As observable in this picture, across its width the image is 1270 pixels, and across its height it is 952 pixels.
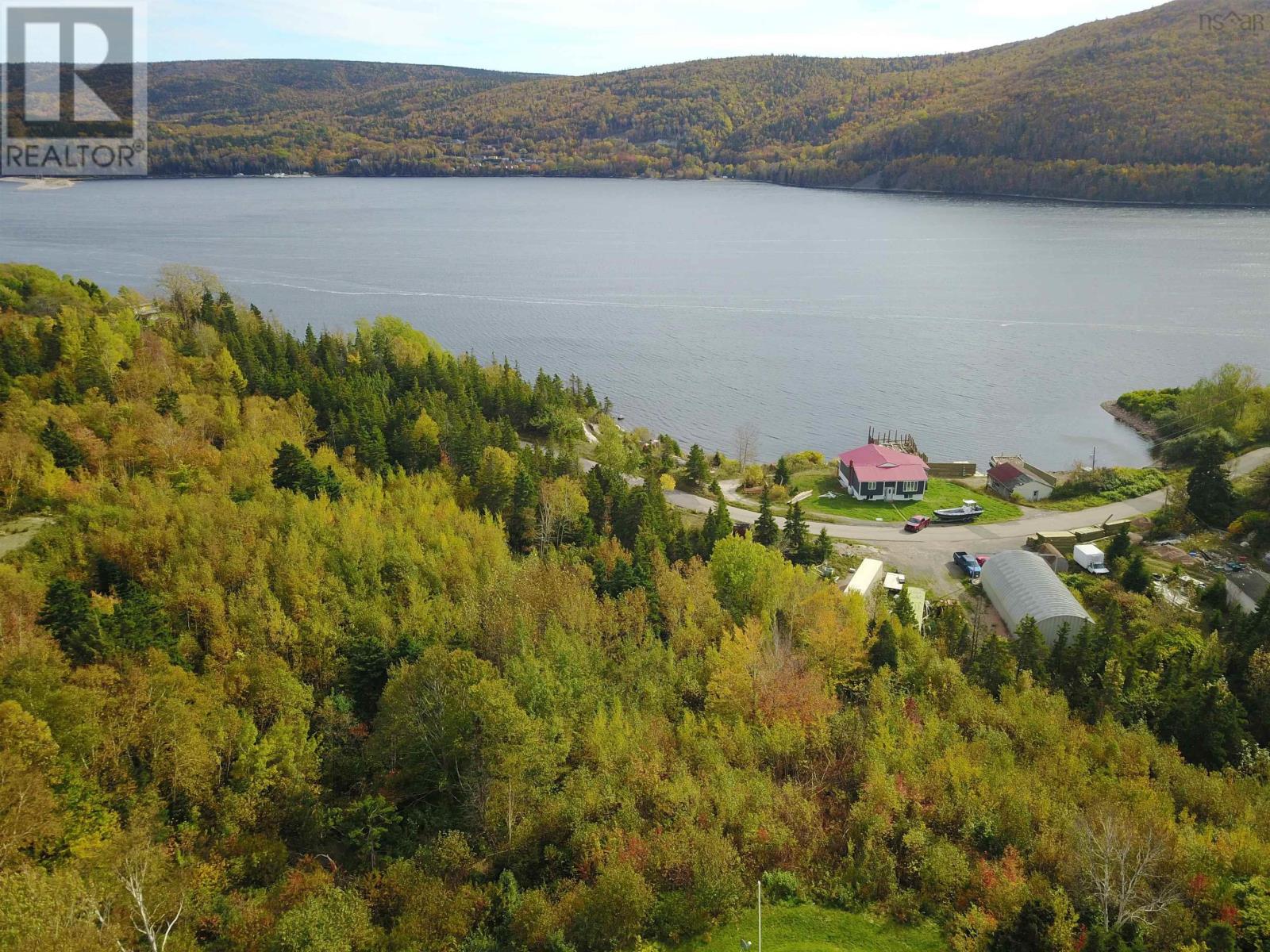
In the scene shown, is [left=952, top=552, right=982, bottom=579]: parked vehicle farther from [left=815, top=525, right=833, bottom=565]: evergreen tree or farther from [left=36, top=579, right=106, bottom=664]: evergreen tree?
[left=36, top=579, right=106, bottom=664]: evergreen tree

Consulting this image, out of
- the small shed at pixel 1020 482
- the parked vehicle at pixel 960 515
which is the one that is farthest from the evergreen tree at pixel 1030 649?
the small shed at pixel 1020 482

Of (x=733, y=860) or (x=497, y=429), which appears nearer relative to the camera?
(x=733, y=860)

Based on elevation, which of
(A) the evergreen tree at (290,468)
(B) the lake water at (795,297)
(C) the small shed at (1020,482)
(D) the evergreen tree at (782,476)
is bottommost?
(D) the evergreen tree at (782,476)

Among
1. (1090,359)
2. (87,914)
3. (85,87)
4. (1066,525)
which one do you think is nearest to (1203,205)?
(1090,359)

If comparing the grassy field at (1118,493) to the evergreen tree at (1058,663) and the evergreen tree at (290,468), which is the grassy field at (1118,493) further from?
the evergreen tree at (290,468)

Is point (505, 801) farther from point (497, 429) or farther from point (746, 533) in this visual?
point (497, 429)

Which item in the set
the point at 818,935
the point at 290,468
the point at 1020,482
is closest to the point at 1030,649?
the point at 818,935
